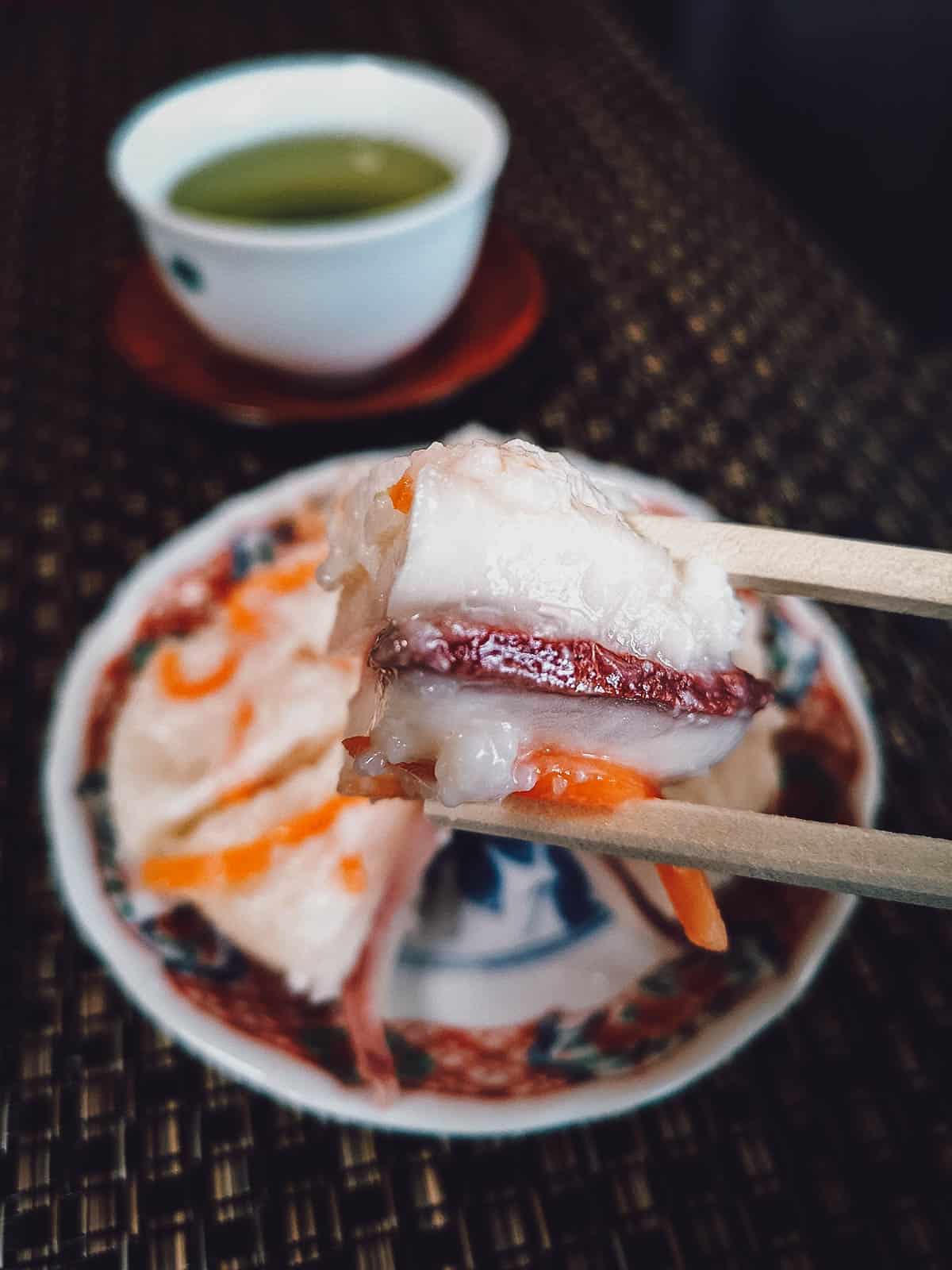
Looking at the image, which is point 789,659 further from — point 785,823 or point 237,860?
point 237,860

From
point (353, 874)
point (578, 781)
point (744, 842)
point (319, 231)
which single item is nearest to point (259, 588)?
point (353, 874)

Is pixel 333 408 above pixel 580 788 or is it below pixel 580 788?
below

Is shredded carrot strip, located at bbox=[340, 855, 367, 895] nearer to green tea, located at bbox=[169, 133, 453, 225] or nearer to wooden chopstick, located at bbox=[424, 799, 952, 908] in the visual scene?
wooden chopstick, located at bbox=[424, 799, 952, 908]

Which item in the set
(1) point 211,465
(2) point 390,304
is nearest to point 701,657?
(2) point 390,304

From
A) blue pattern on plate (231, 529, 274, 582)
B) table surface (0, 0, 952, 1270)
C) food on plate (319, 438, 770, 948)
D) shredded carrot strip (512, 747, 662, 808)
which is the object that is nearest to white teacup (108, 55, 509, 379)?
table surface (0, 0, 952, 1270)

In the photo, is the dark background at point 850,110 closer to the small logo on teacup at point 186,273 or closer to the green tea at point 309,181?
the green tea at point 309,181

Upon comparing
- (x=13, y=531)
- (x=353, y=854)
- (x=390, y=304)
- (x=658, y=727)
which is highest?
(x=658, y=727)

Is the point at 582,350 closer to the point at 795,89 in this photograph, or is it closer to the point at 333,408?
the point at 333,408
